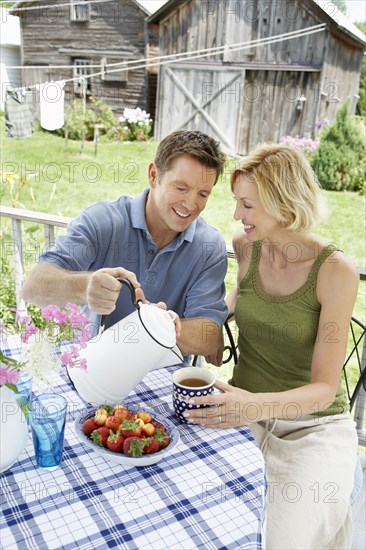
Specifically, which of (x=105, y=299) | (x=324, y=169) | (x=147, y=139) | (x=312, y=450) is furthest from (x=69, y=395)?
(x=147, y=139)

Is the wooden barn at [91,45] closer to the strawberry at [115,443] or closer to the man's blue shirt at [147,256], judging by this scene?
the man's blue shirt at [147,256]

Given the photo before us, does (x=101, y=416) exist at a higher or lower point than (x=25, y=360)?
lower

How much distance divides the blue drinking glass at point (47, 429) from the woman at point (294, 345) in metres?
0.31

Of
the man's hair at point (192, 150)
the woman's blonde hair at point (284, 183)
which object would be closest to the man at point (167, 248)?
the man's hair at point (192, 150)

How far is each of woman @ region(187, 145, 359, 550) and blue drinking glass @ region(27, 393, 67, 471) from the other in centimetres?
31

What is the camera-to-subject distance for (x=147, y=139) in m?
7.59

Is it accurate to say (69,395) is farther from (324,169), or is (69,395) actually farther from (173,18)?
(173,18)

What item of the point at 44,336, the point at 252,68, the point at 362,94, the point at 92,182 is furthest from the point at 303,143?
the point at 44,336

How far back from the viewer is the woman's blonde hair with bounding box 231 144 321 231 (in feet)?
3.78

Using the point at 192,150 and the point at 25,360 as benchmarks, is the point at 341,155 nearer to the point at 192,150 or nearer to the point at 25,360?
the point at 192,150

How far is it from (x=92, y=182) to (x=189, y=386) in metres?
5.65

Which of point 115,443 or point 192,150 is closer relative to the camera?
point 115,443

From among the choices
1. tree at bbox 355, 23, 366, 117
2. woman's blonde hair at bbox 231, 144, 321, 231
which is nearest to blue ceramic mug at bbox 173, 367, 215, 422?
woman's blonde hair at bbox 231, 144, 321, 231

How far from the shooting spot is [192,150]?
1193mm
